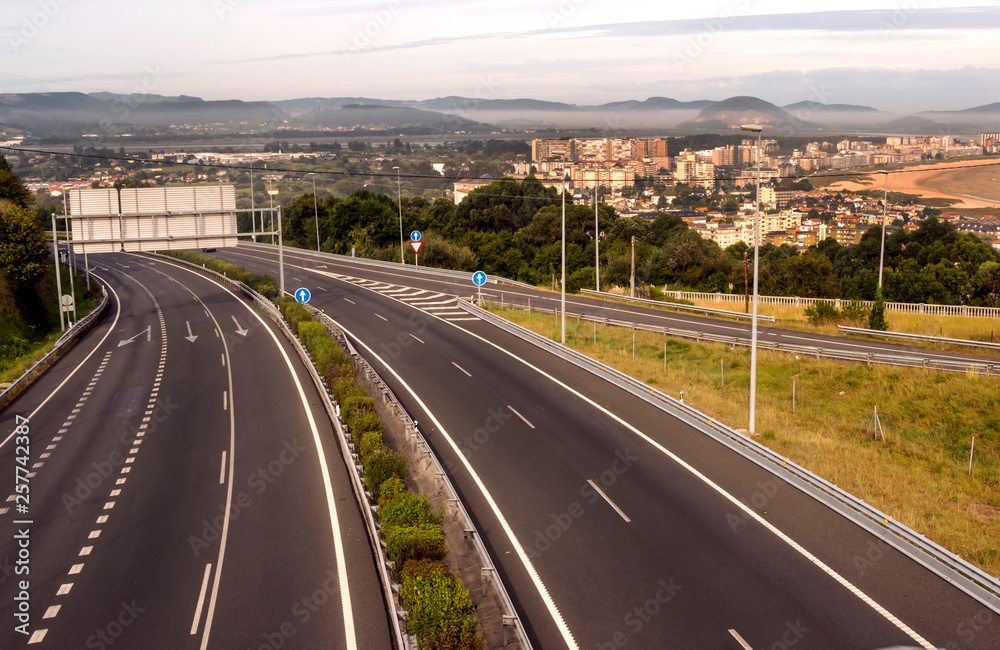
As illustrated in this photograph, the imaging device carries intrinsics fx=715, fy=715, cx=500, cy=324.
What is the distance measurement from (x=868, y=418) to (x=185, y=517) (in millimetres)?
23076

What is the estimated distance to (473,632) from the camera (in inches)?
415

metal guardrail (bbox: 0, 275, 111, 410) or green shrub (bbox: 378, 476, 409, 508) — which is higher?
green shrub (bbox: 378, 476, 409, 508)

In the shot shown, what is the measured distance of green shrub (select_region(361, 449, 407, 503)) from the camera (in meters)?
15.9

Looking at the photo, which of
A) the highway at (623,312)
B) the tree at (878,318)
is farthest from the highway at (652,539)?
the tree at (878,318)

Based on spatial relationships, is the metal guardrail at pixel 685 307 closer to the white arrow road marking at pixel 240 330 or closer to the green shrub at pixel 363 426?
the white arrow road marking at pixel 240 330

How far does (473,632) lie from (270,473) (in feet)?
31.5

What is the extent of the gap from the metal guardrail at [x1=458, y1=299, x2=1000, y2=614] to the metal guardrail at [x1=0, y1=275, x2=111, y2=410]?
21738mm

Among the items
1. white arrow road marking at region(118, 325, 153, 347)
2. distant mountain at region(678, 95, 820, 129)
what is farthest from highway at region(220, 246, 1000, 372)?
distant mountain at region(678, 95, 820, 129)

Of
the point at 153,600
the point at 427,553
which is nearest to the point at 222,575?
the point at 153,600

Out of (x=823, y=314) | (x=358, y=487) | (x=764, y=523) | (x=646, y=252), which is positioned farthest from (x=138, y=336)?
(x=646, y=252)

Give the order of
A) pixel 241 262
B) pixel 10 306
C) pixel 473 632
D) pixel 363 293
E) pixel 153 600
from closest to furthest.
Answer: pixel 473 632, pixel 153 600, pixel 10 306, pixel 363 293, pixel 241 262

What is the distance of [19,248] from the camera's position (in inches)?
1650

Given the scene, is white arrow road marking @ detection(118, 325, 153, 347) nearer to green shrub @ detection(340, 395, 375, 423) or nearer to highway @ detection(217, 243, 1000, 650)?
highway @ detection(217, 243, 1000, 650)

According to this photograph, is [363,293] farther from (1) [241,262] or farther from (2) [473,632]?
(2) [473,632]
